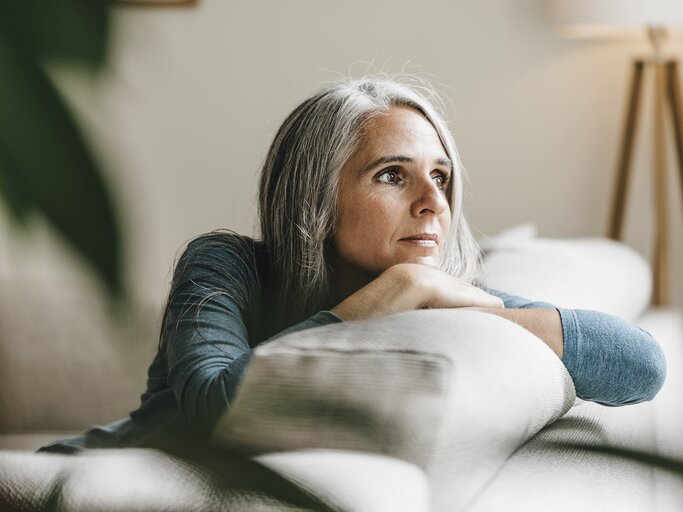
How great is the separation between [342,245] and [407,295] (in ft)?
1.04

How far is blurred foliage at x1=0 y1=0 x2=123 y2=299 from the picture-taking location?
155 millimetres

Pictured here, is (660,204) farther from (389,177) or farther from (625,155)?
(389,177)

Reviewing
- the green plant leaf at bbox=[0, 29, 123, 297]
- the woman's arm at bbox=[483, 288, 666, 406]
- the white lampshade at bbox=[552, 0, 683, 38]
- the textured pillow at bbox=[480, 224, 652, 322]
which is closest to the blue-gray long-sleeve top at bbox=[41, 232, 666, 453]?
the woman's arm at bbox=[483, 288, 666, 406]

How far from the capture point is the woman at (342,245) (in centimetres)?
116

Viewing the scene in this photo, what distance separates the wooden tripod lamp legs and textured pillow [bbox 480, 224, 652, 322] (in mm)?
422

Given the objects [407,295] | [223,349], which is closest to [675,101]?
[407,295]

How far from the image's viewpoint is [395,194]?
135 centimetres

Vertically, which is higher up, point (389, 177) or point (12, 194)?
point (12, 194)

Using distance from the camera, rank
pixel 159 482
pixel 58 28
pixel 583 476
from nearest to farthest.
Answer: pixel 58 28
pixel 159 482
pixel 583 476

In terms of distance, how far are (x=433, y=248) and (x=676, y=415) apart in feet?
1.37

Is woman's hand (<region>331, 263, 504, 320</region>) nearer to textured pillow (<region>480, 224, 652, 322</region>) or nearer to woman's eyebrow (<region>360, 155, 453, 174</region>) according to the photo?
woman's eyebrow (<region>360, 155, 453, 174</region>)

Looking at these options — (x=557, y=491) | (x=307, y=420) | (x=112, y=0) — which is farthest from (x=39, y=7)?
(x=557, y=491)

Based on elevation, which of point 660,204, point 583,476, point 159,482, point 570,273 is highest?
point 159,482

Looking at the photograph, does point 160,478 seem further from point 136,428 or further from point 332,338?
point 136,428
